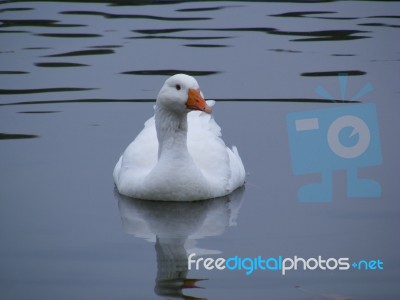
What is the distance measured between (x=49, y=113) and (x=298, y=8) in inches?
331

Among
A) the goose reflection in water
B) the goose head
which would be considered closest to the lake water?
the goose reflection in water

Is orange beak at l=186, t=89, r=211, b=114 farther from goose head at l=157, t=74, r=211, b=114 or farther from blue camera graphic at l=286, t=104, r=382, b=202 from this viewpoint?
blue camera graphic at l=286, t=104, r=382, b=202

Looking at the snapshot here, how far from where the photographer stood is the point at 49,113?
13.4 metres

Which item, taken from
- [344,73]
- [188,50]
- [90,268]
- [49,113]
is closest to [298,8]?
[188,50]

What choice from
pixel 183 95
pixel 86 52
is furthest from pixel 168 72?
pixel 183 95

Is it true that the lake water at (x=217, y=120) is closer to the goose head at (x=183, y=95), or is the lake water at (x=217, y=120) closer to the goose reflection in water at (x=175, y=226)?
the goose reflection in water at (x=175, y=226)

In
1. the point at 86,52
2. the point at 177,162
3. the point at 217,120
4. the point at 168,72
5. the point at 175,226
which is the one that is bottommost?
the point at 175,226

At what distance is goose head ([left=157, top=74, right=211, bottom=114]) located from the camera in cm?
1013

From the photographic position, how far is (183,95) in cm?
1016

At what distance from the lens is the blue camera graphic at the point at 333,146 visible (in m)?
10.5

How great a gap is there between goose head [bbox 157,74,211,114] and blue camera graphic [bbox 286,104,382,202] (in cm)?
141

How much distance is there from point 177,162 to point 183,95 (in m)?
0.71

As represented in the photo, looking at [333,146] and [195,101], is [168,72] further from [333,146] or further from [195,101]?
[195,101]

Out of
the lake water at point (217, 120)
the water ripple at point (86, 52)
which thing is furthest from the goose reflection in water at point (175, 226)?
the water ripple at point (86, 52)
